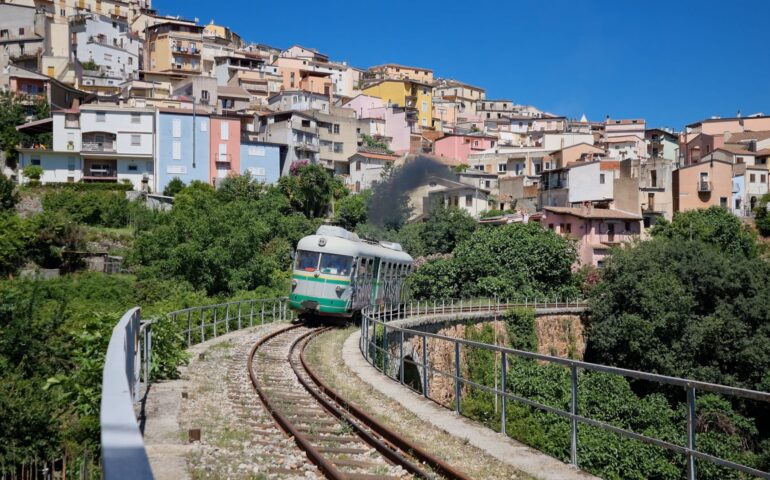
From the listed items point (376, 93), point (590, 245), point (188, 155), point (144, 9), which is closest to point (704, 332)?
point (590, 245)

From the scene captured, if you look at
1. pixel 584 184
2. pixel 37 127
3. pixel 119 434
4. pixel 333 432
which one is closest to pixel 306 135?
pixel 37 127

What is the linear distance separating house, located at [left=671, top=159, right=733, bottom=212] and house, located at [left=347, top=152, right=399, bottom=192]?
876 inches

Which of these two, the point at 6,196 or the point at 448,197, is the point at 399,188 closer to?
the point at 448,197

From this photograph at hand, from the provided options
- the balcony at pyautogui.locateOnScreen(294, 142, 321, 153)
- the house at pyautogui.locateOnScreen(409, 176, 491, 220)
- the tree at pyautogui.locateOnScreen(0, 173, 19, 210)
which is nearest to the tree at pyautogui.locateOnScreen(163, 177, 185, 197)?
the tree at pyautogui.locateOnScreen(0, 173, 19, 210)

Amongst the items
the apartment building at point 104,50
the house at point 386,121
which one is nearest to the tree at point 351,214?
the house at point 386,121

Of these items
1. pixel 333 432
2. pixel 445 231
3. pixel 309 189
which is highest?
pixel 309 189

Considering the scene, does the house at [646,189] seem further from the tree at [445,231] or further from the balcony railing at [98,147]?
the balcony railing at [98,147]

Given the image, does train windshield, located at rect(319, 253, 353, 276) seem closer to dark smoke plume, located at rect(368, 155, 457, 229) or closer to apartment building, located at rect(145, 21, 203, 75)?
dark smoke plume, located at rect(368, 155, 457, 229)

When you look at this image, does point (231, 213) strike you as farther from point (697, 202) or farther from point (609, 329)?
point (697, 202)

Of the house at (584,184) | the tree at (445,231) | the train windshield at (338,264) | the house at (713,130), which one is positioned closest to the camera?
the train windshield at (338,264)

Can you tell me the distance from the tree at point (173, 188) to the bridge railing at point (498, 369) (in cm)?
2309

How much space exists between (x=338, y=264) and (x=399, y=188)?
16.7m

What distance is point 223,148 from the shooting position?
5681cm

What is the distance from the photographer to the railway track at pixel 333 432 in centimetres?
742
